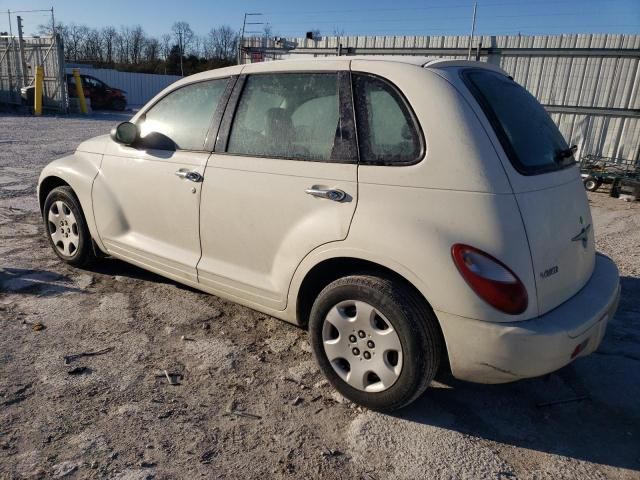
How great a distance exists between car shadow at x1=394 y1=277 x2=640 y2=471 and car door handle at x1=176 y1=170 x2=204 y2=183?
6.20ft

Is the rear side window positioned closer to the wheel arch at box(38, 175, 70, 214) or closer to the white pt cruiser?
the white pt cruiser

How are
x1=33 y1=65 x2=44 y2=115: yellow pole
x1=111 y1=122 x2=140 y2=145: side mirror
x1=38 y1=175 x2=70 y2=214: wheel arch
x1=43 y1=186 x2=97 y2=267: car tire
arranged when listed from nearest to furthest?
x1=111 y1=122 x2=140 y2=145: side mirror → x1=43 y1=186 x2=97 y2=267: car tire → x1=38 y1=175 x2=70 y2=214: wheel arch → x1=33 y1=65 x2=44 y2=115: yellow pole

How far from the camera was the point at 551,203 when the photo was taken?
2395 mm

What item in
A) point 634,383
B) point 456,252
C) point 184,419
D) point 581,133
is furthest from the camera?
point 581,133

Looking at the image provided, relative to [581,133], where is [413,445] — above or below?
below

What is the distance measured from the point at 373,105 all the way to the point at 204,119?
1.30 metres

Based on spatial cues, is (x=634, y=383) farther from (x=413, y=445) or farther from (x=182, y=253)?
(x=182, y=253)

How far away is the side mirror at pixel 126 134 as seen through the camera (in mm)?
3547

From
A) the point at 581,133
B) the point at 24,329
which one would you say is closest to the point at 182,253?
the point at 24,329

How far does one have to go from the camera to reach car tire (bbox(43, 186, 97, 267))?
13.5 ft

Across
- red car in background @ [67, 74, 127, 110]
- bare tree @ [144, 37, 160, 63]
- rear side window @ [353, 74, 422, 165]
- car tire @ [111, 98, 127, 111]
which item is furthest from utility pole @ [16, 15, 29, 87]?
bare tree @ [144, 37, 160, 63]

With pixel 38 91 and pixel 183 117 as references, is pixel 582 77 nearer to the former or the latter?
pixel 183 117

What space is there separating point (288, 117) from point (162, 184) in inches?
42.4

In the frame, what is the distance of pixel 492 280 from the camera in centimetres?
214
